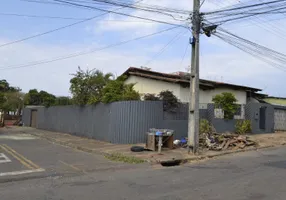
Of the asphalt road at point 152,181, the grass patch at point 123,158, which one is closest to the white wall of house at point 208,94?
the grass patch at point 123,158

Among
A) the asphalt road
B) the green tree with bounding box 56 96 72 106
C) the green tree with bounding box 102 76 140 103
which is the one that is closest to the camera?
the asphalt road

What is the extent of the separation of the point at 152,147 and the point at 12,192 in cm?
795

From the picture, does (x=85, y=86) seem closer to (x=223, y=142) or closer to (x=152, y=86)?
(x=152, y=86)

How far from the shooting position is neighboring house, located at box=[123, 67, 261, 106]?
2223 cm

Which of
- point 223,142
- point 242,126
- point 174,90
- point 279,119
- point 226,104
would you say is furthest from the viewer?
point 279,119

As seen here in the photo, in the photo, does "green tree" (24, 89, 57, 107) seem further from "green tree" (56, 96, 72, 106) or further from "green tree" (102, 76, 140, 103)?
"green tree" (102, 76, 140, 103)

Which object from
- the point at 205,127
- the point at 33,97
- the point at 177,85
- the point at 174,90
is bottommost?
the point at 205,127

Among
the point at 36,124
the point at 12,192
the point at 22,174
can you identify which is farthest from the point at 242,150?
the point at 36,124

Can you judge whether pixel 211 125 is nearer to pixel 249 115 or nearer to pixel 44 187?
pixel 249 115

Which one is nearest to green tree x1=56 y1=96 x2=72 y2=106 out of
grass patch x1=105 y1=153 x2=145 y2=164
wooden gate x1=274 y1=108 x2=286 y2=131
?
grass patch x1=105 y1=153 x2=145 y2=164

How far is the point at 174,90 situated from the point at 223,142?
24.0 ft

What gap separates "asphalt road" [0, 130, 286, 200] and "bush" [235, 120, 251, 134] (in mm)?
8362

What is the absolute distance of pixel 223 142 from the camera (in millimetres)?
15828

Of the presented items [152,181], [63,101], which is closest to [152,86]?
[63,101]
